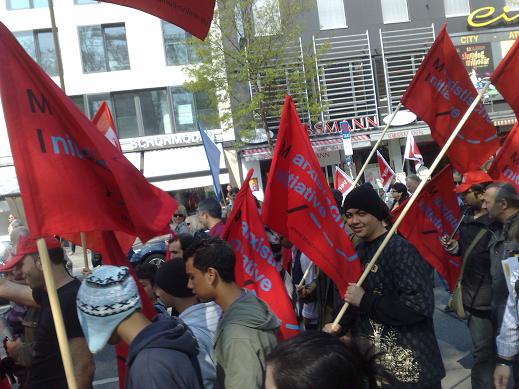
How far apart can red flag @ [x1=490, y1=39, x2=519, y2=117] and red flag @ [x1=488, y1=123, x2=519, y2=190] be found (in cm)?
55

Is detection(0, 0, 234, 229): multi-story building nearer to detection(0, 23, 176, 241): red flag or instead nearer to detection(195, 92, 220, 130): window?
detection(195, 92, 220, 130): window

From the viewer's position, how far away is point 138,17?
84.4ft

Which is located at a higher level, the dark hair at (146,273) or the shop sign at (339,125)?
the shop sign at (339,125)

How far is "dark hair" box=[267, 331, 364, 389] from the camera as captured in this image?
145cm

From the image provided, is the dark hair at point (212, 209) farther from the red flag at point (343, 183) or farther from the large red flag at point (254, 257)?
the red flag at point (343, 183)

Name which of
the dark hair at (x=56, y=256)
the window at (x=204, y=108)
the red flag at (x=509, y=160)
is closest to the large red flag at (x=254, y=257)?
the dark hair at (x=56, y=256)

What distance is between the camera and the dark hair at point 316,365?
1450mm

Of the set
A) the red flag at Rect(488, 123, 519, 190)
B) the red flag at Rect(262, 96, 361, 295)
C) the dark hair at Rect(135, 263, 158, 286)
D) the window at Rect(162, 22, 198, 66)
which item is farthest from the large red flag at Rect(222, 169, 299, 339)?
the window at Rect(162, 22, 198, 66)

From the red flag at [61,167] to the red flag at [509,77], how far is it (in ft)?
10.0

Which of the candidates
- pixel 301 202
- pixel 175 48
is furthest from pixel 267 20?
pixel 301 202

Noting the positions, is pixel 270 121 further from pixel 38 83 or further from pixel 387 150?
pixel 38 83

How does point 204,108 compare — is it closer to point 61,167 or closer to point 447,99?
point 447,99

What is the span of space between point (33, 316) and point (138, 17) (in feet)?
78.7

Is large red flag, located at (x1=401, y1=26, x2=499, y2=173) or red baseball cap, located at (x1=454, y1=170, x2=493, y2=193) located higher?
large red flag, located at (x1=401, y1=26, x2=499, y2=173)
